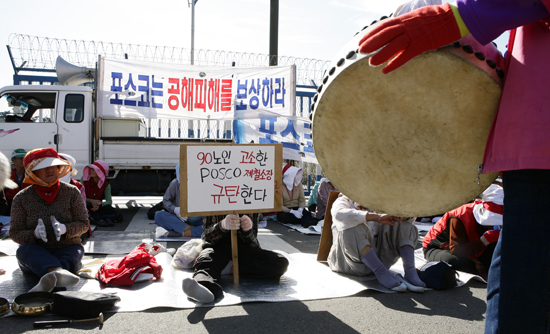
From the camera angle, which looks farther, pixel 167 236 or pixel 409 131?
pixel 167 236

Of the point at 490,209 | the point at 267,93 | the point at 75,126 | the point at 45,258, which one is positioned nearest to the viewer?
the point at 45,258

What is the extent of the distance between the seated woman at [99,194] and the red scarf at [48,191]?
3286 millimetres

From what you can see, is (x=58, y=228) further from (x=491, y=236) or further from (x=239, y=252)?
(x=491, y=236)

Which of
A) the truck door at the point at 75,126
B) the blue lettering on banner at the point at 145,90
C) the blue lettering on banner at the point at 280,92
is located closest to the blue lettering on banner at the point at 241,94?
the blue lettering on banner at the point at 280,92

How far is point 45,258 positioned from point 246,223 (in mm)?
1686

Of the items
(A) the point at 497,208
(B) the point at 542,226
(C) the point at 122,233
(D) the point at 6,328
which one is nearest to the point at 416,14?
(B) the point at 542,226

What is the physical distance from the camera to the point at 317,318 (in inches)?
111

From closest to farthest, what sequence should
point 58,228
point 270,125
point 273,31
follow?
point 58,228
point 270,125
point 273,31

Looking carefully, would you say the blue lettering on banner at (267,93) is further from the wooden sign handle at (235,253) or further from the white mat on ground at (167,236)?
the wooden sign handle at (235,253)

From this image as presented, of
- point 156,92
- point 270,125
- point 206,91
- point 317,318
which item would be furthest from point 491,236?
point 156,92

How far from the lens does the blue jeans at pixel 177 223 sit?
5.87 m

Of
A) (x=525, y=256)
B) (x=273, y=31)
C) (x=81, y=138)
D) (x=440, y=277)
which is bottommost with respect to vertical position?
(x=440, y=277)

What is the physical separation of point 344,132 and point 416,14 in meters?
0.50

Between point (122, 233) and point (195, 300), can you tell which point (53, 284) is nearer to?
point (195, 300)
